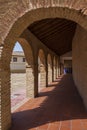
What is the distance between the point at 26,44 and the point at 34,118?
3907mm

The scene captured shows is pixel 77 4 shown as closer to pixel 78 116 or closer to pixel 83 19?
pixel 83 19

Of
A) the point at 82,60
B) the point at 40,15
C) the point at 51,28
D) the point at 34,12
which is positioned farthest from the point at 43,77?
the point at 34,12

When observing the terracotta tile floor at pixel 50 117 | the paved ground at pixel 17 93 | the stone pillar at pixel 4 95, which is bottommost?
the terracotta tile floor at pixel 50 117

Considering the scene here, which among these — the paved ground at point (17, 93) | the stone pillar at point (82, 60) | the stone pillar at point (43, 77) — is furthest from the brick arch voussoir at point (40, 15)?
the stone pillar at point (43, 77)

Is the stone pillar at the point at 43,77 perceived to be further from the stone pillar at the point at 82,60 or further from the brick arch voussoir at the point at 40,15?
the brick arch voussoir at the point at 40,15

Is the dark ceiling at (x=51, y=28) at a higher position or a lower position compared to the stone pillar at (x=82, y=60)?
higher

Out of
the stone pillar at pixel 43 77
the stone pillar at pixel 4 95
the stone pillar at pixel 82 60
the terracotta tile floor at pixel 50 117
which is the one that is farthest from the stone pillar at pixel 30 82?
the stone pillar at pixel 4 95

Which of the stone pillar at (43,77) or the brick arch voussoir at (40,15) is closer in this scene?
the brick arch voussoir at (40,15)

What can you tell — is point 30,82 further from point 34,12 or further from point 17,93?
point 34,12

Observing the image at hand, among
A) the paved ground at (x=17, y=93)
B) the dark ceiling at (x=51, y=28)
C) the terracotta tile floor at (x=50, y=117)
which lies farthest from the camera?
the paved ground at (x=17, y=93)

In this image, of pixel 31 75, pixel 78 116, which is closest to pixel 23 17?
pixel 78 116

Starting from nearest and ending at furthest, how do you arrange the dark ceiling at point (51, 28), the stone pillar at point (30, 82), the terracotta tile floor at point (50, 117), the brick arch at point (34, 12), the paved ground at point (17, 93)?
the brick arch at point (34, 12)
the terracotta tile floor at point (50, 117)
the dark ceiling at point (51, 28)
the paved ground at point (17, 93)
the stone pillar at point (30, 82)

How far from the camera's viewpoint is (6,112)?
220 inches

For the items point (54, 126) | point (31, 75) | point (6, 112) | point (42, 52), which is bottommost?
point (54, 126)
